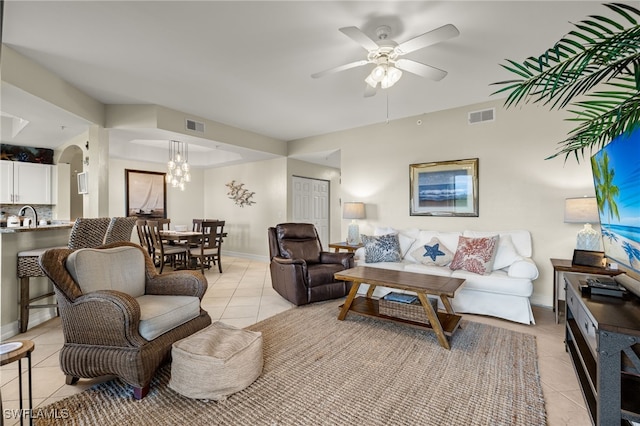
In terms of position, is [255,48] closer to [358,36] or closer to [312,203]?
[358,36]

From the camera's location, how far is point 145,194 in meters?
6.93

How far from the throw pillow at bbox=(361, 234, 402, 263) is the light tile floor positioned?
3.75 ft

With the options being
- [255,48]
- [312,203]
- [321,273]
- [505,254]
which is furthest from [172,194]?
[505,254]

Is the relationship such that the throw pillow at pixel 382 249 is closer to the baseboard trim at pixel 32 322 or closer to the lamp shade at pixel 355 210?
the lamp shade at pixel 355 210

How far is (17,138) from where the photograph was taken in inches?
205

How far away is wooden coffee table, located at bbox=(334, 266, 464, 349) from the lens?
257cm

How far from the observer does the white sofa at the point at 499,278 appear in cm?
311

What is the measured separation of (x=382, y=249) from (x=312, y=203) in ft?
11.3

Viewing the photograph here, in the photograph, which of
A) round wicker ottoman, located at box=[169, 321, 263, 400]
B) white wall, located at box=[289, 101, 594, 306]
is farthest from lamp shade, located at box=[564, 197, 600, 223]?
round wicker ottoman, located at box=[169, 321, 263, 400]

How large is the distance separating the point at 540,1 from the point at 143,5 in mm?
2892

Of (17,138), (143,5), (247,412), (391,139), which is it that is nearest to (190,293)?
(247,412)

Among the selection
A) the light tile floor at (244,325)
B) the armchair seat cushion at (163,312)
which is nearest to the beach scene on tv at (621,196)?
the light tile floor at (244,325)

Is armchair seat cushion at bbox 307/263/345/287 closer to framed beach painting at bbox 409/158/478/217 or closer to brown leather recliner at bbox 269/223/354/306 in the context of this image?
brown leather recliner at bbox 269/223/354/306

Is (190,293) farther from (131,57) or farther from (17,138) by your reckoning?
(17,138)
